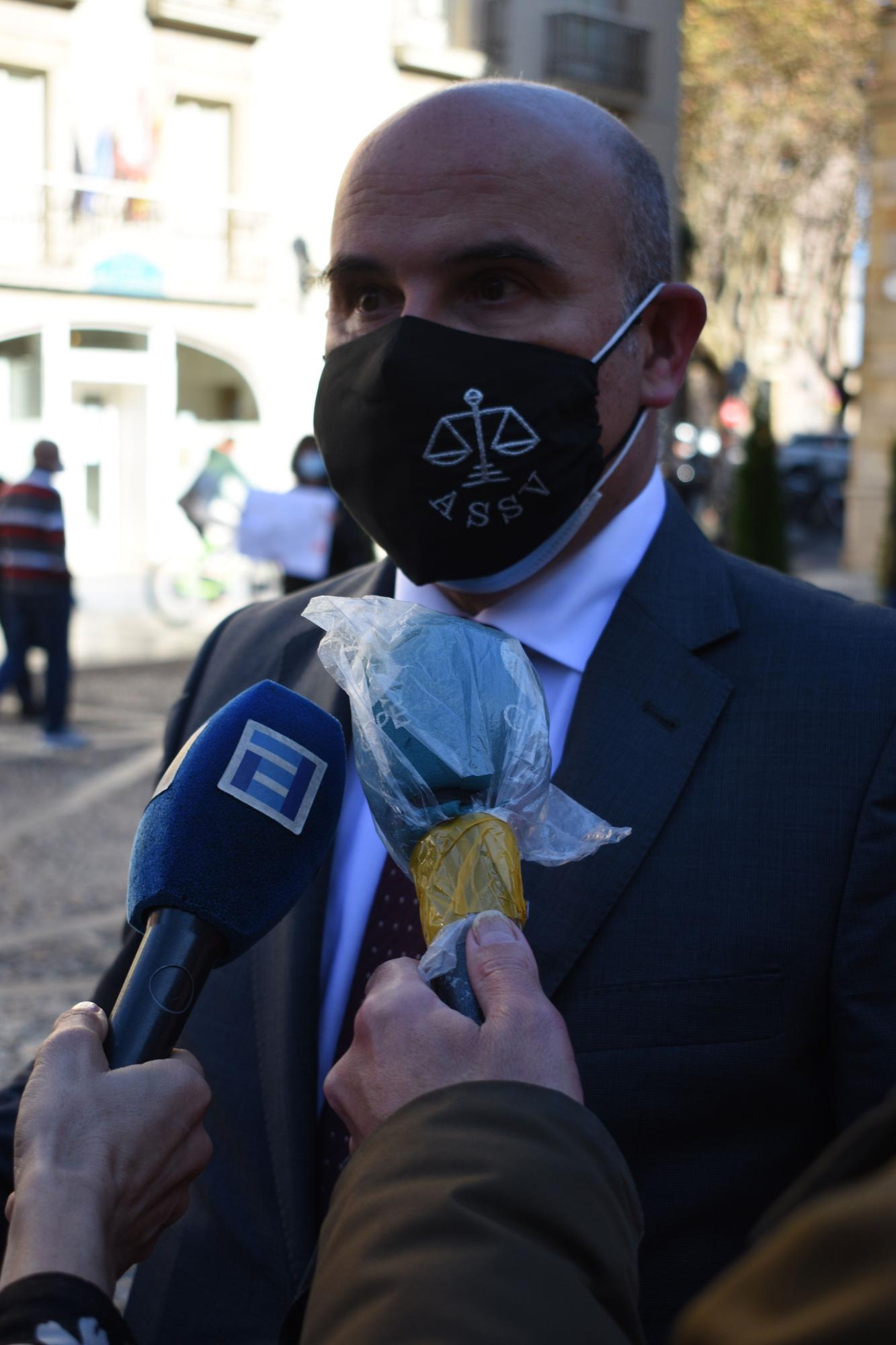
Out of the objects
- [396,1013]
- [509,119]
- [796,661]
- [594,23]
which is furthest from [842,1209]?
[594,23]

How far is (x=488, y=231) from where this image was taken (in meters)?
1.69

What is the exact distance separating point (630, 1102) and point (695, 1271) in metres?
0.19

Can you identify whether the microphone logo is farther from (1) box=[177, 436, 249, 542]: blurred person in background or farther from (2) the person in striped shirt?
(1) box=[177, 436, 249, 542]: blurred person in background

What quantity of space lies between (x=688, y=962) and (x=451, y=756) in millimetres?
472

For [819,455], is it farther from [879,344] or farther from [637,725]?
[637,725]

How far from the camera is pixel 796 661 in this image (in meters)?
1.68

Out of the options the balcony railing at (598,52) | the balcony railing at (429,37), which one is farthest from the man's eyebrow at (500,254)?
the balcony railing at (429,37)

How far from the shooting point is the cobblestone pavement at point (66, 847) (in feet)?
15.6

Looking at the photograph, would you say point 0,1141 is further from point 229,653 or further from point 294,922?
point 229,653

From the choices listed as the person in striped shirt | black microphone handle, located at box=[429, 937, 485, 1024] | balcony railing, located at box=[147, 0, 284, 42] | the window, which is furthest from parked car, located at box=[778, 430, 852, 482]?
black microphone handle, located at box=[429, 937, 485, 1024]

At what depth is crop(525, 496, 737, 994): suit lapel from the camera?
60.4 inches

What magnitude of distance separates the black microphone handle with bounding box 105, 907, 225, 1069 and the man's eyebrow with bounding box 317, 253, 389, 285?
0.91 meters

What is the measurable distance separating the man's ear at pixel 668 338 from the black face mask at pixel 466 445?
141mm

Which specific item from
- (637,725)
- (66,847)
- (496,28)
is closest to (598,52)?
(496,28)
